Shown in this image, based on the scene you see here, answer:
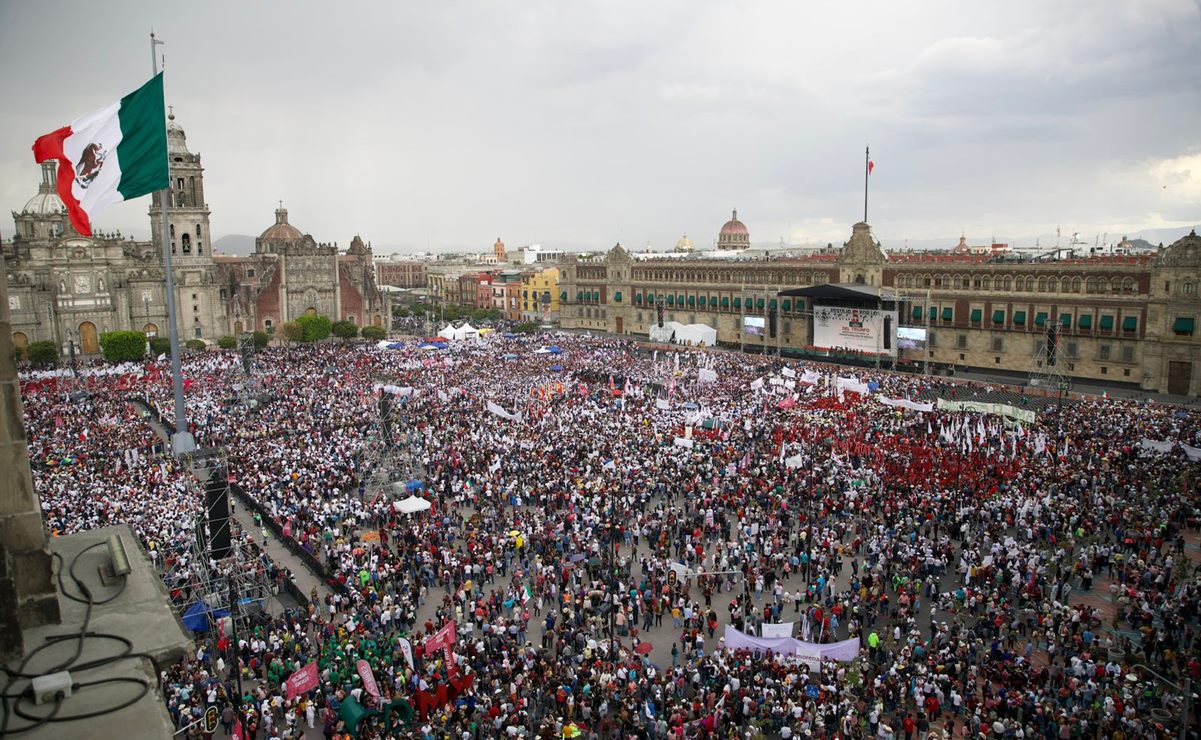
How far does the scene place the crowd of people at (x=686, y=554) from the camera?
53.4 feet

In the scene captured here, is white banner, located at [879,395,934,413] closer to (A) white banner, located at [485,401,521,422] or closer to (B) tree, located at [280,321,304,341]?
(A) white banner, located at [485,401,521,422]

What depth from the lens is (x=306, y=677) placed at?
16234 mm

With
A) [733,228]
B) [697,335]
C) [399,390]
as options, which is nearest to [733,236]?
[733,228]

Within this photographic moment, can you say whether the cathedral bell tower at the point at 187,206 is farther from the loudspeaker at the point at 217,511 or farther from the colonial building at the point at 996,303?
the loudspeaker at the point at 217,511

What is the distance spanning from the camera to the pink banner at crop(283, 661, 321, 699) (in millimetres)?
16156

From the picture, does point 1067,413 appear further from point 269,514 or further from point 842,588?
point 269,514

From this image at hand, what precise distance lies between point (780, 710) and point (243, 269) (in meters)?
88.3

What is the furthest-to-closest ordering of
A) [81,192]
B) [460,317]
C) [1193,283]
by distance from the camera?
[460,317], [1193,283], [81,192]

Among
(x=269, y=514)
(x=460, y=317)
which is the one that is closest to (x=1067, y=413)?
(x=269, y=514)

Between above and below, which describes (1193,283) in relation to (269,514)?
above

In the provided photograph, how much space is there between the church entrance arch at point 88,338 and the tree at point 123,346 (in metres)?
10.3

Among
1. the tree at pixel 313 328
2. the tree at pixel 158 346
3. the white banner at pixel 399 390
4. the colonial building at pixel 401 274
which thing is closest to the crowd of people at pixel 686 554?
the white banner at pixel 399 390

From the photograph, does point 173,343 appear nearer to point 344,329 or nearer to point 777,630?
point 777,630

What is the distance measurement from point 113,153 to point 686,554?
17.3 meters
